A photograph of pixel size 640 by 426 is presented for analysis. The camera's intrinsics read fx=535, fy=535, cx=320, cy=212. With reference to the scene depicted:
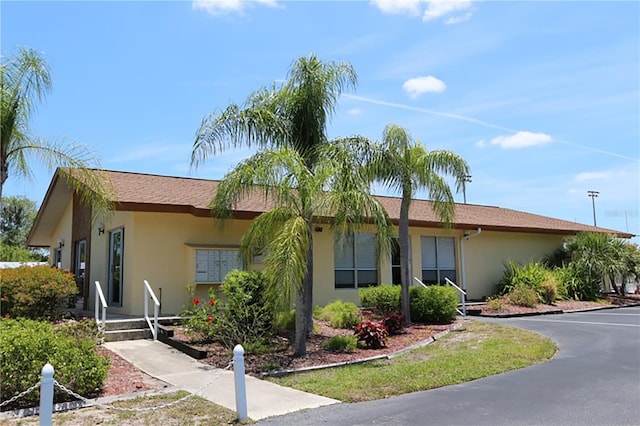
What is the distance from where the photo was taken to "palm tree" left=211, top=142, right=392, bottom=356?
995cm

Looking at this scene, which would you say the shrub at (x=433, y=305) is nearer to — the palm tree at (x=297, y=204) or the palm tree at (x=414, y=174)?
the palm tree at (x=414, y=174)

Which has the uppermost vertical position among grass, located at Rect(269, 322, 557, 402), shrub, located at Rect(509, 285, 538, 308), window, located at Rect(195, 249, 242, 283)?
window, located at Rect(195, 249, 242, 283)

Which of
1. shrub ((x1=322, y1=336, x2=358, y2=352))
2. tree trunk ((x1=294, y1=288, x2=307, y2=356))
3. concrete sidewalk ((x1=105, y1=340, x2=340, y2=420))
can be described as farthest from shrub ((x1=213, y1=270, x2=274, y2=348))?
shrub ((x1=322, y1=336, x2=358, y2=352))

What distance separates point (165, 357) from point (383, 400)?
4.89 m

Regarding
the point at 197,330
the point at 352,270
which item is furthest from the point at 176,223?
the point at 352,270

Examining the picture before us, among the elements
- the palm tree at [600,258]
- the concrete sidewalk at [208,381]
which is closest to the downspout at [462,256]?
the palm tree at [600,258]

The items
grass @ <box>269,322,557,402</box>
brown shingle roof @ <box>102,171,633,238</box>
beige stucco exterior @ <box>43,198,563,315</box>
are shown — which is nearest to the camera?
grass @ <box>269,322,557,402</box>

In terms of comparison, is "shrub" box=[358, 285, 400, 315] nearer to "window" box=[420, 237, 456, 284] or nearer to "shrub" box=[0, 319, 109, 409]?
"window" box=[420, 237, 456, 284]

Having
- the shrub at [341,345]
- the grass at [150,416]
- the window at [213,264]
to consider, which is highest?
the window at [213,264]

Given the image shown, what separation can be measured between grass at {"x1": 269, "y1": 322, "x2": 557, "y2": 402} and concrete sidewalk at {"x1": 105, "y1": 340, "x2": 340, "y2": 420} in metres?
0.40

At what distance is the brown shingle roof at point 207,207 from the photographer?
45.9 ft

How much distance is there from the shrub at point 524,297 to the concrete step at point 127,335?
1267 cm

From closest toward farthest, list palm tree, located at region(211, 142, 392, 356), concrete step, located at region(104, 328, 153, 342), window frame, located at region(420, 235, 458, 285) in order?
palm tree, located at region(211, 142, 392, 356) < concrete step, located at region(104, 328, 153, 342) < window frame, located at region(420, 235, 458, 285)

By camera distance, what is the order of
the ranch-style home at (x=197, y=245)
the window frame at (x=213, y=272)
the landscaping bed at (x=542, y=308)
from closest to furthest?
the ranch-style home at (x=197, y=245), the window frame at (x=213, y=272), the landscaping bed at (x=542, y=308)
